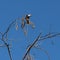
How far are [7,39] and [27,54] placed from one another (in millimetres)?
211

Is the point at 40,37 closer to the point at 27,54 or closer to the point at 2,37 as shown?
the point at 27,54

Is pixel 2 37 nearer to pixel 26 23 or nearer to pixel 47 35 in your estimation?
pixel 26 23

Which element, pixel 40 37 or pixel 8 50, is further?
pixel 8 50

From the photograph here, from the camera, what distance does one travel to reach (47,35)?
1604 millimetres

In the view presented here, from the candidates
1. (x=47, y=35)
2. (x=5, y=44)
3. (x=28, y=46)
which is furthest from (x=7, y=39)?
(x=47, y=35)

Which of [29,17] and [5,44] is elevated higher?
[29,17]

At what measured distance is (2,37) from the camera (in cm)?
173

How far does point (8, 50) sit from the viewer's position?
68.2 inches

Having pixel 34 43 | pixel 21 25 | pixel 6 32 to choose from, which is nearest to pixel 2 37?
pixel 6 32

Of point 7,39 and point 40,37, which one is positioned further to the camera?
point 7,39

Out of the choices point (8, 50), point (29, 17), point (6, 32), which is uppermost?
point (29, 17)

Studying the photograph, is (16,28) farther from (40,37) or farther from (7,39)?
(40,37)

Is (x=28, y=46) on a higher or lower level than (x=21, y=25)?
lower

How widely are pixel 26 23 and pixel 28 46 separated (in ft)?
0.54
